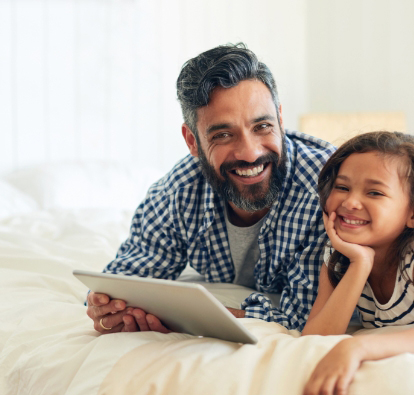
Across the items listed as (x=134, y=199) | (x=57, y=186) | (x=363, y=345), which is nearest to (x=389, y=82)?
(x=134, y=199)

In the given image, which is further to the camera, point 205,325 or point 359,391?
point 205,325

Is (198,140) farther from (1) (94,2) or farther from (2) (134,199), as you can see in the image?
(1) (94,2)

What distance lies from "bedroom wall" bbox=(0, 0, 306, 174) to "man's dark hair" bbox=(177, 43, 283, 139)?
A: 1362mm

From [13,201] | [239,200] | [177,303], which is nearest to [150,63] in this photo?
[13,201]

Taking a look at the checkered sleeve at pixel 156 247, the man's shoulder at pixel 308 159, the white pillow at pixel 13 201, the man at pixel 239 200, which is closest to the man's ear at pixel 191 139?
the man at pixel 239 200

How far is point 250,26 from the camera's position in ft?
10.7

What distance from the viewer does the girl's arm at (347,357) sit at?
70cm

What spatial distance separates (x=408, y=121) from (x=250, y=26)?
3.53ft

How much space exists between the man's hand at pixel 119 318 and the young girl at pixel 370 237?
0.29 meters

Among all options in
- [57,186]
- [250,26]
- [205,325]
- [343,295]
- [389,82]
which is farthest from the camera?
[250,26]

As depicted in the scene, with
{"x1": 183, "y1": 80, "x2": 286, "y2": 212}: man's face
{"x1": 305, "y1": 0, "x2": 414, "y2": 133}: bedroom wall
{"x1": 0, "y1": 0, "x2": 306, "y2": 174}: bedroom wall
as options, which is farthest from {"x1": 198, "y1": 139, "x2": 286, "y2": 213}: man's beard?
{"x1": 305, "y1": 0, "x2": 414, "y2": 133}: bedroom wall

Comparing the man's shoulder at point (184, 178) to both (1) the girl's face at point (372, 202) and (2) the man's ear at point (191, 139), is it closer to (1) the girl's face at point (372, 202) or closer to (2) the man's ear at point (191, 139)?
(2) the man's ear at point (191, 139)

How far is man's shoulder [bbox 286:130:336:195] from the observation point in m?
1.28

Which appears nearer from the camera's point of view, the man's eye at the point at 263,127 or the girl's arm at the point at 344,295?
the girl's arm at the point at 344,295
